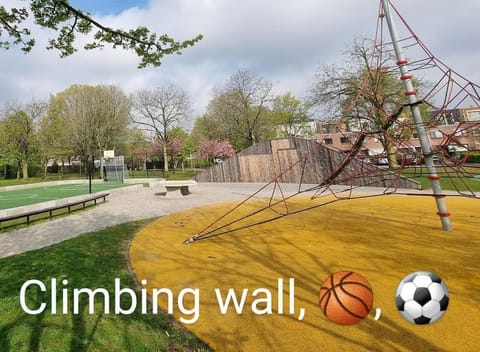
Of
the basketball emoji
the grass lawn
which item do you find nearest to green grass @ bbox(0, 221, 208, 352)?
the basketball emoji

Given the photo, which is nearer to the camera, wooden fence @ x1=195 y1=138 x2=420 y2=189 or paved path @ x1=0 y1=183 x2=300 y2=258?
paved path @ x1=0 y1=183 x2=300 y2=258

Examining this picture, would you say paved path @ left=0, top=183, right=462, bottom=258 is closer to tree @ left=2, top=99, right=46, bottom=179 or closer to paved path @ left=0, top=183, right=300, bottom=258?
paved path @ left=0, top=183, right=300, bottom=258

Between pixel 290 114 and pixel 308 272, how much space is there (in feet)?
142

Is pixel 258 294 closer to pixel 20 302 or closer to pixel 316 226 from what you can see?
pixel 20 302

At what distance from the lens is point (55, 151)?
38750mm

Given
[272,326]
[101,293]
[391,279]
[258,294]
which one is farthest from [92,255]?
[391,279]

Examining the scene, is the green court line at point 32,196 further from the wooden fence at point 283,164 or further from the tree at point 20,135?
the tree at point 20,135

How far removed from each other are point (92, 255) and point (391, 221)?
27.0 feet

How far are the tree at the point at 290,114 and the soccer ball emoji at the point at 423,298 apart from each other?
43923 mm

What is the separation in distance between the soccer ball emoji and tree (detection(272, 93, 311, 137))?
1729 inches

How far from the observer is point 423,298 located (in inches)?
105

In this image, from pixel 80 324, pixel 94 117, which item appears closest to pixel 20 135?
pixel 94 117

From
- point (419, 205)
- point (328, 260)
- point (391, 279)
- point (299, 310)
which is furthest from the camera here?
point (419, 205)

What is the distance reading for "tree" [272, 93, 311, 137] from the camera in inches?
1799
